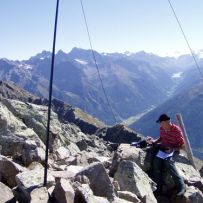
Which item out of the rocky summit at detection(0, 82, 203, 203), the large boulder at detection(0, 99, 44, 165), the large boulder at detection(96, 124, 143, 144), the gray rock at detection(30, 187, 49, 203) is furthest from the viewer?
the large boulder at detection(96, 124, 143, 144)

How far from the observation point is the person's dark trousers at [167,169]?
57.4 feet

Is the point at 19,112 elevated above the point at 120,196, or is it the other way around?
the point at 19,112

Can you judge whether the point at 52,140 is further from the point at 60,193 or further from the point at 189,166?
the point at 60,193

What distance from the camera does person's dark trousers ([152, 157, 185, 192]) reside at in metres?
17.5

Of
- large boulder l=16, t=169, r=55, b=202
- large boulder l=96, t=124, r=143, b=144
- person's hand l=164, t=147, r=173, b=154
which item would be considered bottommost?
large boulder l=96, t=124, r=143, b=144

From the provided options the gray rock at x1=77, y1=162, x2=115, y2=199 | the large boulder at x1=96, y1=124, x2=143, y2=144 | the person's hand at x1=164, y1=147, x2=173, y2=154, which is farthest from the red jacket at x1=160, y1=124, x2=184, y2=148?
the large boulder at x1=96, y1=124, x2=143, y2=144

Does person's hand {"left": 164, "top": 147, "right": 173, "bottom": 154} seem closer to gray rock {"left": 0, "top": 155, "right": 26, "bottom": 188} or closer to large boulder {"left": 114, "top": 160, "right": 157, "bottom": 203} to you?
large boulder {"left": 114, "top": 160, "right": 157, "bottom": 203}

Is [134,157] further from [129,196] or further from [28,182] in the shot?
[28,182]

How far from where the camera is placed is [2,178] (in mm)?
14516

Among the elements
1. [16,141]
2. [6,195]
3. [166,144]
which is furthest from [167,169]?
[6,195]

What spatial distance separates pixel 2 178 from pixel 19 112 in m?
11.7

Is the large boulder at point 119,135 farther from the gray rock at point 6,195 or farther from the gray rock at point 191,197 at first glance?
the gray rock at point 6,195

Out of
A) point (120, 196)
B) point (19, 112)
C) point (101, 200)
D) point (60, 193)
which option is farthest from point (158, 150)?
point (19, 112)

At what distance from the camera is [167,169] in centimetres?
1781
